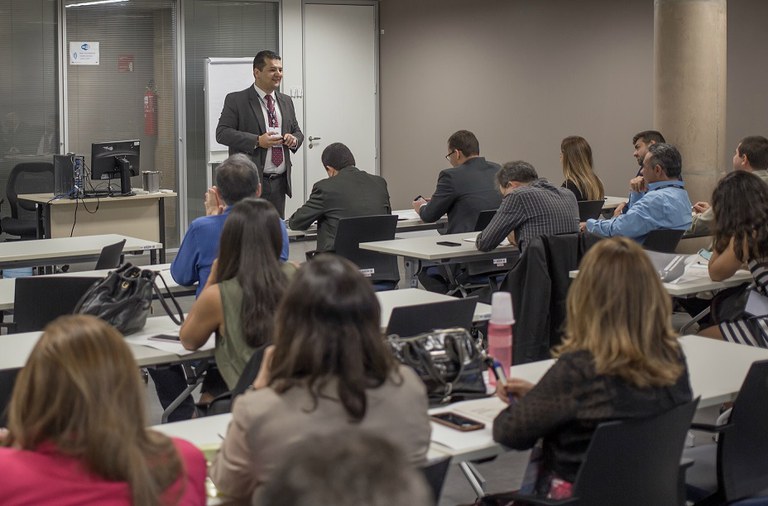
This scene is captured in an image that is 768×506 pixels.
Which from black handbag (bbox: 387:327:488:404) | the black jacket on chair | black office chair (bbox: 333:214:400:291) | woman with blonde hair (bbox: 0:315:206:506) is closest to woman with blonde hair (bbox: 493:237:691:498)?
black handbag (bbox: 387:327:488:404)

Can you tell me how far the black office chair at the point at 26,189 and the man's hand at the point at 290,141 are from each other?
2.85 m

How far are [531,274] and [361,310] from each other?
324 centimetres

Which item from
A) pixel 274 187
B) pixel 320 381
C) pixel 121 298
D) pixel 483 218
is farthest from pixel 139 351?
pixel 274 187

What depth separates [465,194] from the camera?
7.39 metres

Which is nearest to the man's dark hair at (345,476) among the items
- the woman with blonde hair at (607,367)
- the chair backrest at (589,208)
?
the woman with blonde hair at (607,367)

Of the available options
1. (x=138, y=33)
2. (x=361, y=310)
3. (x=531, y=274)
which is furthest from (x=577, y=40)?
(x=361, y=310)

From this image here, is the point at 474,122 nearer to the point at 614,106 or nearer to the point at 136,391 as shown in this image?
the point at 614,106

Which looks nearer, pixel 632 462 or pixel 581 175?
pixel 632 462

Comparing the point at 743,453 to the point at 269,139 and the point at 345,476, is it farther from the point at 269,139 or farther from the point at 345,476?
the point at 269,139

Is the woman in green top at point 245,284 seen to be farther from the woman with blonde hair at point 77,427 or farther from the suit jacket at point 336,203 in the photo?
the suit jacket at point 336,203

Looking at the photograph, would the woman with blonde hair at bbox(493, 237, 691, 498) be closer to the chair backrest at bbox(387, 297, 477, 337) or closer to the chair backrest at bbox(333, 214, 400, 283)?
the chair backrest at bbox(387, 297, 477, 337)

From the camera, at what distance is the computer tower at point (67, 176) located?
8.98 m

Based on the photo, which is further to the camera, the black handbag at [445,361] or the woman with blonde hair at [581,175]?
the woman with blonde hair at [581,175]

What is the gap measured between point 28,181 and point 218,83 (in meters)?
2.32
